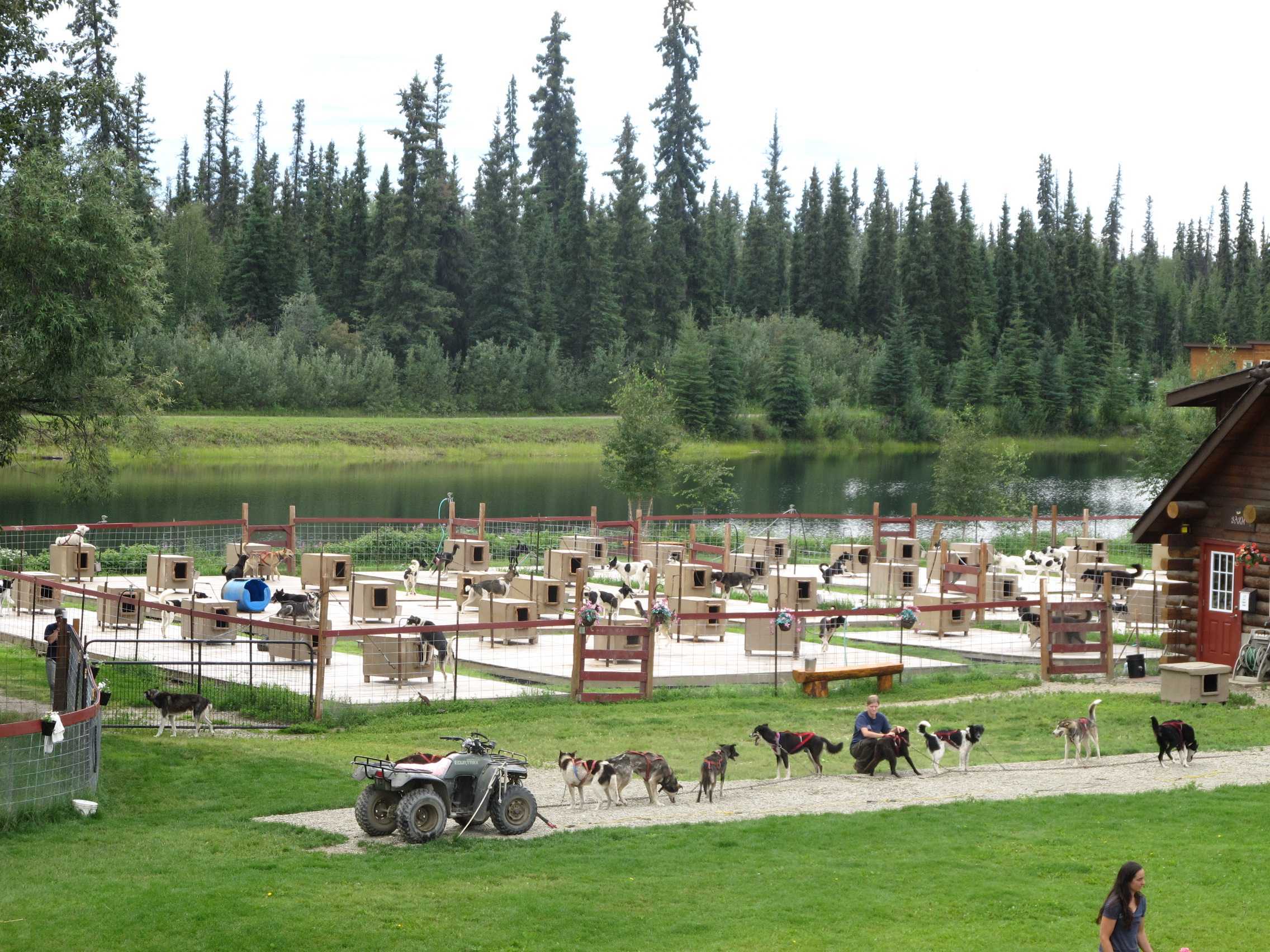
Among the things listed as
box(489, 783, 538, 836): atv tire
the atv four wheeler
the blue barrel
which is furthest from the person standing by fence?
the blue barrel

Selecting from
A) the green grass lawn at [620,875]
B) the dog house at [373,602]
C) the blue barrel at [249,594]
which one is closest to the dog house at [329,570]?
the blue barrel at [249,594]

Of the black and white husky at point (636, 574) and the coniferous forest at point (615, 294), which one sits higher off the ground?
the coniferous forest at point (615, 294)

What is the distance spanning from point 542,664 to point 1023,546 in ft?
66.5

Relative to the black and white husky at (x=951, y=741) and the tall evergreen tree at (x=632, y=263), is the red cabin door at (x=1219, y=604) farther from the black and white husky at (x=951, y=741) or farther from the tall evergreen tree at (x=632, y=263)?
the tall evergreen tree at (x=632, y=263)

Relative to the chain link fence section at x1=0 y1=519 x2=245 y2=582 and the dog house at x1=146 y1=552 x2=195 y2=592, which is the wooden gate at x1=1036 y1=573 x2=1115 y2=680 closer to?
the dog house at x1=146 y1=552 x2=195 y2=592

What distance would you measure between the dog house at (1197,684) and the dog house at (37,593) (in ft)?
58.1

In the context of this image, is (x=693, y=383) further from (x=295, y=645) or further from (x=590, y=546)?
(x=295, y=645)

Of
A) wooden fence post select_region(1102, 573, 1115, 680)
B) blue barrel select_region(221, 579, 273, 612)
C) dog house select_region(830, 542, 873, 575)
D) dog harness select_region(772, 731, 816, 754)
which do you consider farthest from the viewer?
dog house select_region(830, 542, 873, 575)

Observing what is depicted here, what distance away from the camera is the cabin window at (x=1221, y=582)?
22.7 metres

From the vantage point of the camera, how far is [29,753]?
12039 millimetres

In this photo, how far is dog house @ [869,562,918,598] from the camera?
2880cm

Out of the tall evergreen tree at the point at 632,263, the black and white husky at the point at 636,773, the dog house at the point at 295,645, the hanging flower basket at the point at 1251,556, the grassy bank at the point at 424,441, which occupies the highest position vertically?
the tall evergreen tree at the point at 632,263

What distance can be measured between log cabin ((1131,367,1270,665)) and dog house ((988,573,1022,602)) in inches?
170

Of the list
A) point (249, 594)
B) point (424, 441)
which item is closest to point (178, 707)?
point (249, 594)
